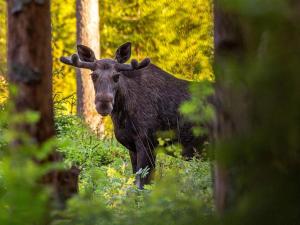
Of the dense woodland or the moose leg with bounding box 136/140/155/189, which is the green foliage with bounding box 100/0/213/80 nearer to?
the moose leg with bounding box 136/140/155/189

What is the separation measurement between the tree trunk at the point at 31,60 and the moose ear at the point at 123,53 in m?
6.35

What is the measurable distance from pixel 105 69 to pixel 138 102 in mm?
718

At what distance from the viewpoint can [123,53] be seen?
11719 mm

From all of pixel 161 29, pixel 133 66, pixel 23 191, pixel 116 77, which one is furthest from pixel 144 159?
pixel 161 29

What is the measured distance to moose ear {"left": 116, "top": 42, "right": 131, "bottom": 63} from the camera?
1157 cm

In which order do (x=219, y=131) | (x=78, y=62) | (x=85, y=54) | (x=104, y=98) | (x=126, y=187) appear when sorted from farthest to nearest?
(x=85, y=54) → (x=78, y=62) → (x=104, y=98) → (x=126, y=187) → (x=219, y=131)

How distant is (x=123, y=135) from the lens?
1102 cm

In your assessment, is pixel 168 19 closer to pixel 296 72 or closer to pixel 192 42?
pixel 192 42

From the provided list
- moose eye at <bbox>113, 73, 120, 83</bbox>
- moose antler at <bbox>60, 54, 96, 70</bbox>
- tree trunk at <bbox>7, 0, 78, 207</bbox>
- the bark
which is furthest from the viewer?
moose antler at <bbox>60, 54, 96, 70</bbox>

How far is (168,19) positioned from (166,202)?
57.2ft

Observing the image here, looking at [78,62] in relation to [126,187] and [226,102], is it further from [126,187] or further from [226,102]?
[226,102]

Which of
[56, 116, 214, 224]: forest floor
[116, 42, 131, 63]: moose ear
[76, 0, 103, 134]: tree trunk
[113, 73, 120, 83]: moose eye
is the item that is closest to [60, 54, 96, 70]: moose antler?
[113, 73, 120, 83]: moose eye

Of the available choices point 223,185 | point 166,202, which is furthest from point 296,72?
point 166,202

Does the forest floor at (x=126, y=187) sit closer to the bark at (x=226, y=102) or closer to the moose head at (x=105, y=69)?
the bark at (x=226, y=102)
